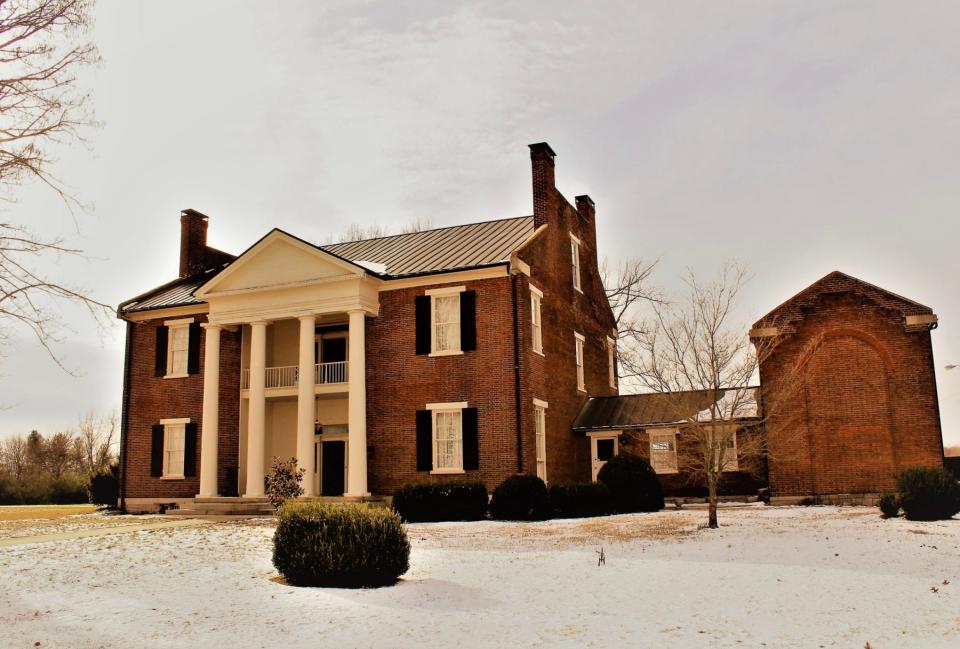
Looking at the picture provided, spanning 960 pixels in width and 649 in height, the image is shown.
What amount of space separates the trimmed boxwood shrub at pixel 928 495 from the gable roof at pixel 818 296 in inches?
294

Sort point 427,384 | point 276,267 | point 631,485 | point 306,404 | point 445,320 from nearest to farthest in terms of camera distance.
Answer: point 631,485 → point 427,384 → point 445,320 → point 306,404 → point 276,267

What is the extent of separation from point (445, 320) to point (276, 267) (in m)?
5.97

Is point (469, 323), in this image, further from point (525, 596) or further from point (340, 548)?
point (525, 596)

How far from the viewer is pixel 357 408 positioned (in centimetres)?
2497

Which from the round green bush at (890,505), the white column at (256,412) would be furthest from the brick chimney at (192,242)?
the round green bush at (890,505)

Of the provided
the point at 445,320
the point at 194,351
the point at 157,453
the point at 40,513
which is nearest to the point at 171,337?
the point at 194,351

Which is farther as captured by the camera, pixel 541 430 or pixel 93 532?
pixel 541 430

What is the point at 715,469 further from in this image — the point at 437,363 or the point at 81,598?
the point at 81,598

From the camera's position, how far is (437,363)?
82.4 feet

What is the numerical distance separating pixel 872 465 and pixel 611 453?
8.21 m

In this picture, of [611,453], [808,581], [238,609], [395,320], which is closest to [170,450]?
[395,320]

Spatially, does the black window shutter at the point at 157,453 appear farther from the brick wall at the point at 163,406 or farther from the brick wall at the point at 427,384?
the brick wall at the point at 427,384

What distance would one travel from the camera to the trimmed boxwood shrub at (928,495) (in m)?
18.9

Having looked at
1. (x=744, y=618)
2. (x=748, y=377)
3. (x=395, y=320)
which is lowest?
(x=744, y=618)
